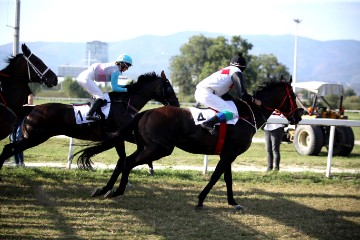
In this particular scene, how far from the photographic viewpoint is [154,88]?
9305 millimetres

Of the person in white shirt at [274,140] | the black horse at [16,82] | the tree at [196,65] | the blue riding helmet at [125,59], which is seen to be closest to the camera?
the black horse at [16,82]

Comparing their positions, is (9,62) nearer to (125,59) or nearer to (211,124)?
(125,59)

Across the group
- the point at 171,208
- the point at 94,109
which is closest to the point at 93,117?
the point at 94,109

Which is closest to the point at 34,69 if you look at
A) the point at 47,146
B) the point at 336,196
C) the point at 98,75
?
the point at 98,75

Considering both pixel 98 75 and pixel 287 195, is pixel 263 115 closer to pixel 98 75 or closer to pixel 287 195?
pixel 287 195

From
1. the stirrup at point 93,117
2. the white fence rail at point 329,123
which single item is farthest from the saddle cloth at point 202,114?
the white fence rail at point 329,123

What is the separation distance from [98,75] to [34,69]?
3.69ft

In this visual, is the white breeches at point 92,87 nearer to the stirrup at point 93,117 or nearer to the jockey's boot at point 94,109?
the jockey's boot at point 94,109

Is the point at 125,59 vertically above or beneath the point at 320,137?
above

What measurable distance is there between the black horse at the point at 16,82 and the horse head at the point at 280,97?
3803 millimetres

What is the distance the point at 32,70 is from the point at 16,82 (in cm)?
39

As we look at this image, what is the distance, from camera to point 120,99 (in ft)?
29.2

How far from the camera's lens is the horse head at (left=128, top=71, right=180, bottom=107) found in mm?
9164

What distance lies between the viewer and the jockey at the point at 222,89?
7.52m
